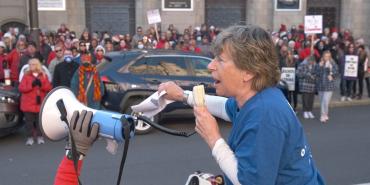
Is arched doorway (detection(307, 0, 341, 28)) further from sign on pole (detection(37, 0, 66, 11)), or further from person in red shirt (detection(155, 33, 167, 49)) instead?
sign on pole (detection(37, 0, 66, 11))

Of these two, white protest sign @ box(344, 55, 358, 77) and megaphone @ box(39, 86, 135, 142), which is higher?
megaphone @ box(39, 86, 135, 142)

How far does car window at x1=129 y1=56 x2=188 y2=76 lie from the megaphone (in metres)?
7.96

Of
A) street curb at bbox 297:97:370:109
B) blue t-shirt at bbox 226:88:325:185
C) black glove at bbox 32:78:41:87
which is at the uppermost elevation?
blue t-shirt at bbox 226:88:325:185

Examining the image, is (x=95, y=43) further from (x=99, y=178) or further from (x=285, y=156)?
(x=285, y=156)

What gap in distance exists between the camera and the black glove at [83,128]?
1.94 m

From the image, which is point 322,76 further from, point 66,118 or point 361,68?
point 66,118

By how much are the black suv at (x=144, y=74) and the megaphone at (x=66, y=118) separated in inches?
294

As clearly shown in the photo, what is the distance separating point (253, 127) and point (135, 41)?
15.6m

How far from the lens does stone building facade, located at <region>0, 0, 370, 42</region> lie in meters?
21.6

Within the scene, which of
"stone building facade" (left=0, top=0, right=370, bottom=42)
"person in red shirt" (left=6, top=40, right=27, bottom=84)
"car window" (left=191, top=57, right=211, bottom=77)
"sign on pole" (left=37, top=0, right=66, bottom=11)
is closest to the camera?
"car window" (left=191, top=57, right=211, bottom=77)

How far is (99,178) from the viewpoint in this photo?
6598 millimetres

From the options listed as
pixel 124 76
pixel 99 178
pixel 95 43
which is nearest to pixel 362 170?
pixel 99 178

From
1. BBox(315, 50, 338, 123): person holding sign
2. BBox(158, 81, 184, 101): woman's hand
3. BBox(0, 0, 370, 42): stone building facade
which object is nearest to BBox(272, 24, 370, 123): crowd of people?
BBox(315, 50, 338, 123): person holding sign

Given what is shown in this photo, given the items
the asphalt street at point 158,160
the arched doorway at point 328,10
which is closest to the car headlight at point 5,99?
the asphalt street at point 158,160
